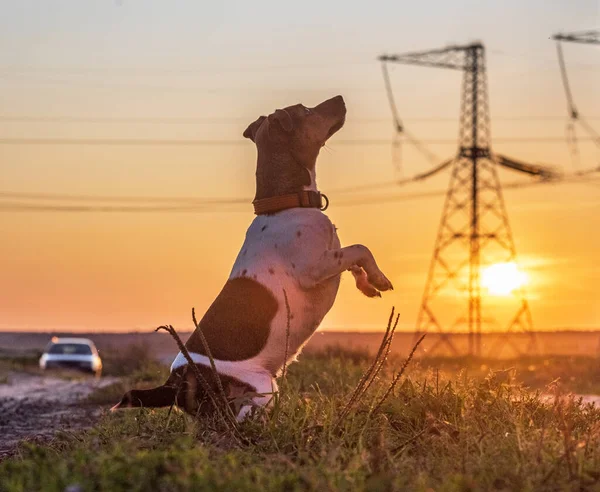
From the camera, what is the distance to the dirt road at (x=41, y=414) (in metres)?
10.7

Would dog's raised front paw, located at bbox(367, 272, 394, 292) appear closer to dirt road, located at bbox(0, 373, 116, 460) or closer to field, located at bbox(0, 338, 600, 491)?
field, located at bbox(0, 338, 600, 491)

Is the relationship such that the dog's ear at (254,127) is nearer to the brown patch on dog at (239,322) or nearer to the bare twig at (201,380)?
the brown patch on dog at (239,322)

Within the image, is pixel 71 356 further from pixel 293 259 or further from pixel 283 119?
pixel 293 259

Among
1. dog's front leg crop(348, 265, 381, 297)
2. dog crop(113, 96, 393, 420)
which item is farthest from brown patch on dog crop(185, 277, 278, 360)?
dog's front leg crop(348, 265, 381, 297)

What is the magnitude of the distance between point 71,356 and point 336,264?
1128 inches

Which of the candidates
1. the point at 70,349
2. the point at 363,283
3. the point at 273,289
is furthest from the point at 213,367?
the point at 70,349

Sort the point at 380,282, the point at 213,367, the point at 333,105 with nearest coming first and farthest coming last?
the point at 213,367 < the point at 380,282 < the point at 333,105

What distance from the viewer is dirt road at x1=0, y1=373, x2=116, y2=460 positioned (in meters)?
10.7

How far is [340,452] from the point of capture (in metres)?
5.91

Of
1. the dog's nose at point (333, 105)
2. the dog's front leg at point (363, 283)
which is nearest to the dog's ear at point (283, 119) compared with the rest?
the dog's nose at point (333, 105)

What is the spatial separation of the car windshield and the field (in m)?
26.4

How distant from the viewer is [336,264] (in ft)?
24.3

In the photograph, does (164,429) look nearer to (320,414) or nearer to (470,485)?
(320,414)

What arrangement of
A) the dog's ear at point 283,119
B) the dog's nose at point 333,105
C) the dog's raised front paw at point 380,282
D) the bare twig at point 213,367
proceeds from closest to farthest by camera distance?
the bare twig at point 213,367 → the dog's raised front paw at point 380,282 → the dog's ear at point 283,119 → the dog's nose at point 333,105
